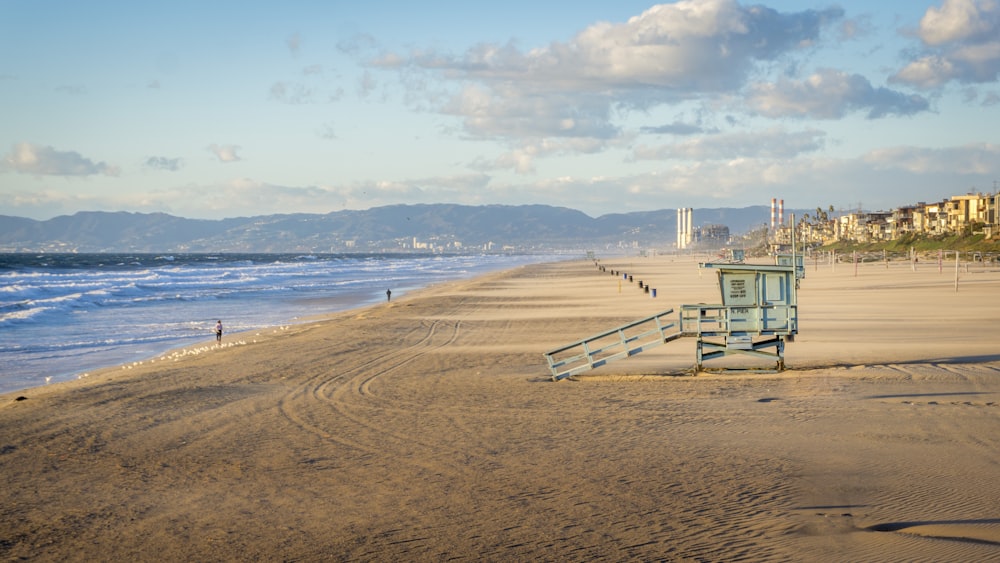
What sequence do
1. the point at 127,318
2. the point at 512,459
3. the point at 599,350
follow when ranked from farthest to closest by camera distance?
the point at 127,318 → the point at 599,350 → the point at 512,459

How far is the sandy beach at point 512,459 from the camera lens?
8898 millimetres

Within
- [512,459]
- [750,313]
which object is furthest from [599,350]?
[512,459]

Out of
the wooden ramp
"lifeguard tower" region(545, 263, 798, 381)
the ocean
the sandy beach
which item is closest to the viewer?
the sandy beach

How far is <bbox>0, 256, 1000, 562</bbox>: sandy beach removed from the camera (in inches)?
350

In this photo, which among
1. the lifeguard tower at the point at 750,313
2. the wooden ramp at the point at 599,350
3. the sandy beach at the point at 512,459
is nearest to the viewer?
the sandy beach at the point at 512,459

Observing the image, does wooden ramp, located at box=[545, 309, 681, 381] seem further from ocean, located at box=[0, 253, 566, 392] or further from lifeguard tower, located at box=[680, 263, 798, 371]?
ocean, located at box=[0, 253, 566, 392]

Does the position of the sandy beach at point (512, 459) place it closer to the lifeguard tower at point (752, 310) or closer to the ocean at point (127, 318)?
the lifeguard tower at point (752, 310)

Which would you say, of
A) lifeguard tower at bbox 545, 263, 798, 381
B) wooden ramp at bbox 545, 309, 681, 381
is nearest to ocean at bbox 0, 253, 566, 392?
wooden ramp at bbox 545, 309, 681, 381

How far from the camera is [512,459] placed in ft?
40.7

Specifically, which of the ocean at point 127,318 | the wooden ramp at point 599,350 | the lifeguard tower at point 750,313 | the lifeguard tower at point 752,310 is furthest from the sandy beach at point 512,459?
the ocean at point 127,318

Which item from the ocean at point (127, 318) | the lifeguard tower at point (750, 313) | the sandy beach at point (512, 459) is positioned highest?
the lifeguard tower at point (750, 313)

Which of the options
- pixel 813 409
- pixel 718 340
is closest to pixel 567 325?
pixel 718 340

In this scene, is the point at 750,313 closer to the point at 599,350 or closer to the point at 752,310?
the point at 752,310

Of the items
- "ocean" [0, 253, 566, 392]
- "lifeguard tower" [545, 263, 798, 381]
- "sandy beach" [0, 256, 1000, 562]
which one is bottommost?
"ocean" [0, 253, 566, 392]
